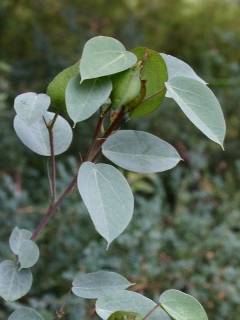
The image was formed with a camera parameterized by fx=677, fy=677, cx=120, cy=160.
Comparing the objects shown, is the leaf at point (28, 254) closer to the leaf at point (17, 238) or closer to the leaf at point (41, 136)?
the leaf at point (17, 238)

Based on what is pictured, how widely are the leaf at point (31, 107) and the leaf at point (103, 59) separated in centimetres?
8

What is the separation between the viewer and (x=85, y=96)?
72cm

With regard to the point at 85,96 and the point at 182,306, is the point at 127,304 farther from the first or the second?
the point at 85,96

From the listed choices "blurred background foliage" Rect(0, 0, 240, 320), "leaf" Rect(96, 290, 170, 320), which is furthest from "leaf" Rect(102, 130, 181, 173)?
"blurred background foliage" Rect(0, 0, 240, 320)

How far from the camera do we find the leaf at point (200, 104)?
2.41 feet

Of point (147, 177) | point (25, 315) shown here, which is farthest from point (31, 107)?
point (147, 177)

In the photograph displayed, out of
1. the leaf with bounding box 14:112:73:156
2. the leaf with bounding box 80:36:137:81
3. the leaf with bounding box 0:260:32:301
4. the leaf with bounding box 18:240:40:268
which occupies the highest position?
the leaf with bounding box 80:36:137:81

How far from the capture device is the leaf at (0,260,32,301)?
31.5 inches

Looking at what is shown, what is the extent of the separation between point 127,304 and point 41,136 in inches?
10.5

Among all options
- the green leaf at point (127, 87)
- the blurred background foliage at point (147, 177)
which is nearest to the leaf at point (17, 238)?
the green leaf at point (127, 87)

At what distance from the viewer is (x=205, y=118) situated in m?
0.74

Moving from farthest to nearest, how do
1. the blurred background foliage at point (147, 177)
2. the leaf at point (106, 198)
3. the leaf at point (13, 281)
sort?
the blurred background foliage at point (147, 177)
the leaf at point (13, 281)
the leaf at point (106, 198)

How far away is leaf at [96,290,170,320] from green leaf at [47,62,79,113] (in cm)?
22

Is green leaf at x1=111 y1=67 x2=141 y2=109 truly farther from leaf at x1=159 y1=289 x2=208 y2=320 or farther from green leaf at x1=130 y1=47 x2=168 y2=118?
leaf at x1=159 y1=289 x2=208 y2=320
